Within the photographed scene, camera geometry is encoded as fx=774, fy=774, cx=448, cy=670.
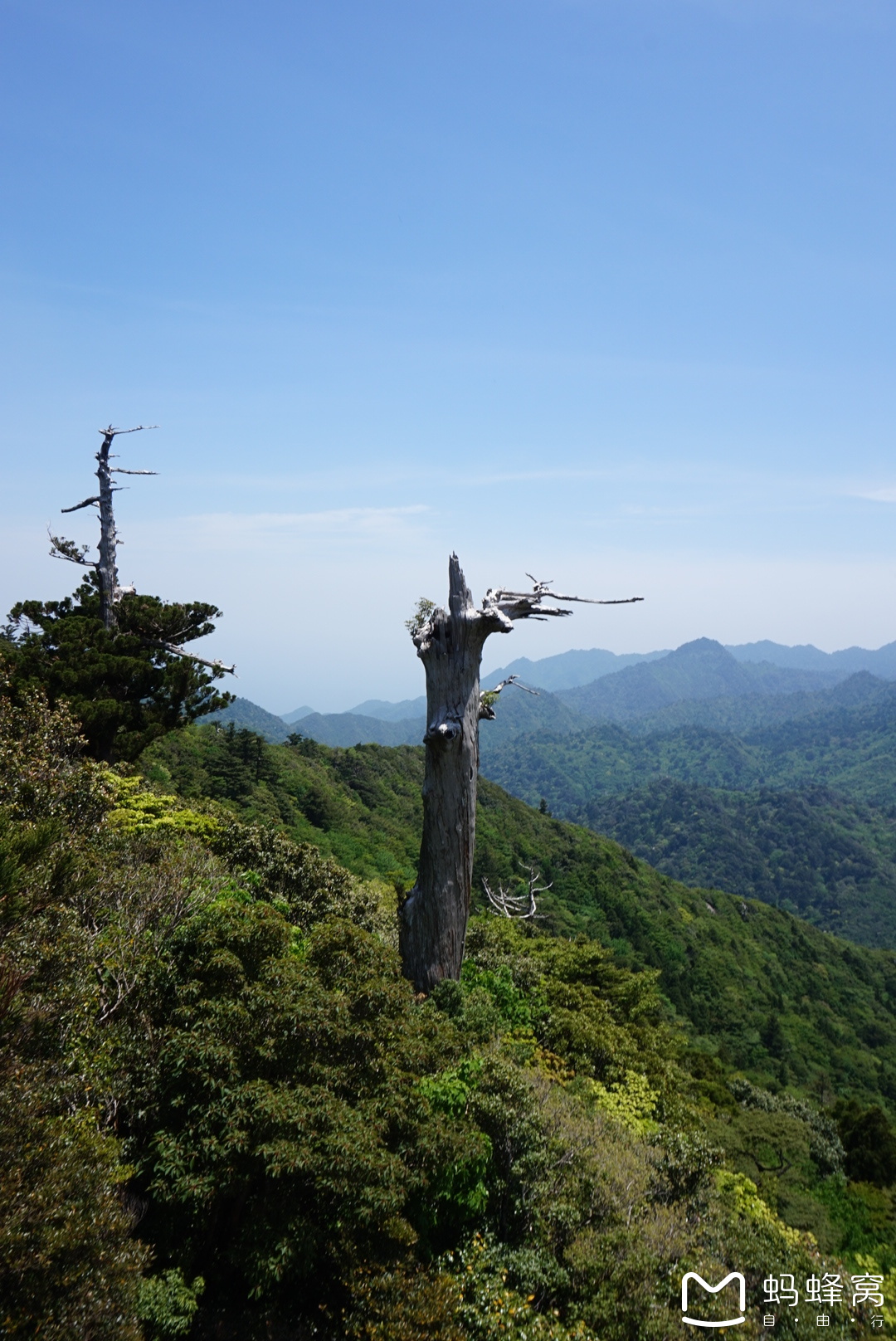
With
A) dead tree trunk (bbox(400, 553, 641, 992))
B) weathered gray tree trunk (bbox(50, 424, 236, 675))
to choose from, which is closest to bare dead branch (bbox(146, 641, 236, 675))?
weathered gray tree trunk (bbox(50, 424, 236, 675))

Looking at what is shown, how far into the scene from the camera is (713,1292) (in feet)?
21.9

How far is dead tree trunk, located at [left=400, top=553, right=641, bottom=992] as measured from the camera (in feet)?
32.9

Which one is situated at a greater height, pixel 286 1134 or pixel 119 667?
pixel 119 667

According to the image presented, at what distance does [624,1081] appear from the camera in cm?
1248

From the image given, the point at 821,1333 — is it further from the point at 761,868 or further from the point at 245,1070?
the point at 761,868

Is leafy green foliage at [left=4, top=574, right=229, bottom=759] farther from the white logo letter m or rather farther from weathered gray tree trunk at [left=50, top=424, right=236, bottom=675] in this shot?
the white logo letter m

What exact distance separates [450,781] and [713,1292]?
18.5ft

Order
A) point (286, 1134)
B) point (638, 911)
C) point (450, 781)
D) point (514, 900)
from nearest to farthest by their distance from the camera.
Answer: point (286, 1134) < point (450, 781) < point (514, 900) < point (638, 911)

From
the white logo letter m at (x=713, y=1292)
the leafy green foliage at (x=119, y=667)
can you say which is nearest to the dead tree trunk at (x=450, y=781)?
the white logo letter m at (x=713, y=1292)

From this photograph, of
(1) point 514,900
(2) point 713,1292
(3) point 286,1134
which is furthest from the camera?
(1) point 514,900

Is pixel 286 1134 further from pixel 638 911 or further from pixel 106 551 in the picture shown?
pixel 638 911

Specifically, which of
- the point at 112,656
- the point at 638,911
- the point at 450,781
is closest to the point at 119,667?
the point at 112,656

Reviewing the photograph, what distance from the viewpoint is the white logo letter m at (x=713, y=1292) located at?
640cm

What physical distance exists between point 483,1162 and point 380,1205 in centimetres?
175
